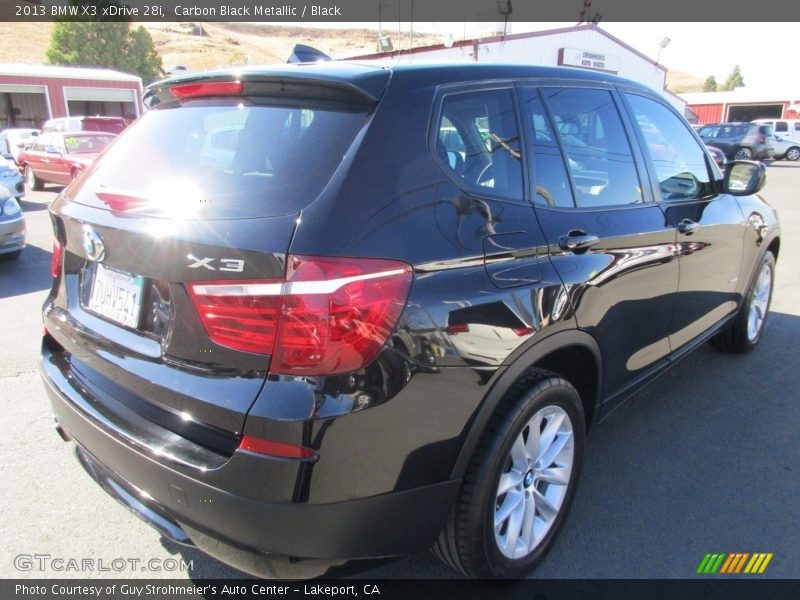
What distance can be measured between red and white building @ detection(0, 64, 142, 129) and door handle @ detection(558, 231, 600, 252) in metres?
32.7

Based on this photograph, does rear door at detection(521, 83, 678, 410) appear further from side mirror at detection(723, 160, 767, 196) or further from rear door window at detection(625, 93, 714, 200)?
side mirror at detection(723, 160, 767, 196)

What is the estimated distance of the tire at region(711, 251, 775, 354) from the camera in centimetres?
430

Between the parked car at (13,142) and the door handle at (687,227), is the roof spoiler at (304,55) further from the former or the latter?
the parked car at (13,142)

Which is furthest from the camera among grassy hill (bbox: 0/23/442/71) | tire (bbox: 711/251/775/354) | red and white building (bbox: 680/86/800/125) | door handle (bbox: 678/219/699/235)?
grassy hill (bbox: 0/23/442/71)

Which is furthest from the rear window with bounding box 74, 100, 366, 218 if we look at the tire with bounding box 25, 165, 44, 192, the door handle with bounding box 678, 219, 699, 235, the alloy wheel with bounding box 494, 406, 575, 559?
the tire with bounding box 25, 165, 44, 192

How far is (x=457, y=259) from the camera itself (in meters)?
1.84

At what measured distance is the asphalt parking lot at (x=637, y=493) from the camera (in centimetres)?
239

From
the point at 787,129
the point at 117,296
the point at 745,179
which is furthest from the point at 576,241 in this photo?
the point at 787,129

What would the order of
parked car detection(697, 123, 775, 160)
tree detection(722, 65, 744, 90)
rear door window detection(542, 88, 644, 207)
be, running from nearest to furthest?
1. rear door window detection(542, 88, 644, 207)
2. parked car detection(697, 123, 775, 160)
3. tree detection(722, 65, 744, 90)

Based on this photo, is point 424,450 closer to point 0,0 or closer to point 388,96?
point 388,96

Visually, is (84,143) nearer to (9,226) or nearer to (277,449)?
(9,226)

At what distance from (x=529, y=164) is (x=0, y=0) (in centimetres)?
7501

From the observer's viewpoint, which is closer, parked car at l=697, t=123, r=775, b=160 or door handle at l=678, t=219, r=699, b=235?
door handle at l=678, t=219, r=699, b=235
